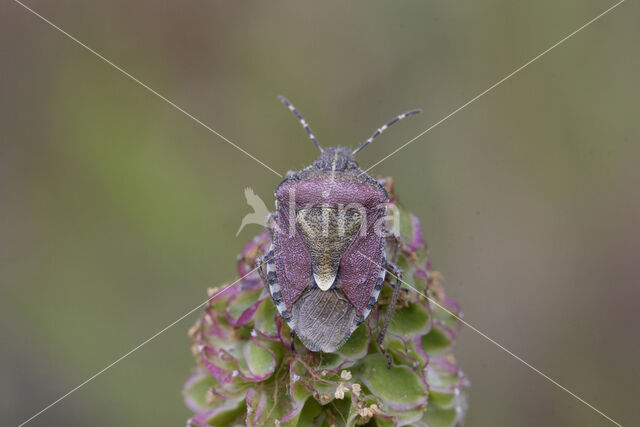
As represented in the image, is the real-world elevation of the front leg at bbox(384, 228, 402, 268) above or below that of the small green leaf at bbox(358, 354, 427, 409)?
above

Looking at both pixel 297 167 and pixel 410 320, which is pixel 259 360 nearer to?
pixel 410 320

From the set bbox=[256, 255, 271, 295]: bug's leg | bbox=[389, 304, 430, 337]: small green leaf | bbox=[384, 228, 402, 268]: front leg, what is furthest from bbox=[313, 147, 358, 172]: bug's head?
bbox=[389, 304, 430, 337]: small green leaf

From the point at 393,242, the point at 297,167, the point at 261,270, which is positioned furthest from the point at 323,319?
the point at 297,167

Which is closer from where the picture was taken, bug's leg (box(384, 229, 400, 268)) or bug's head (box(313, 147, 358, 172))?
bug's leg (box(384, 229, 400, 268))

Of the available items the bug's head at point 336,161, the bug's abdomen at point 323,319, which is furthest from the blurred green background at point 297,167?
the bug's abdomen at point 323,319

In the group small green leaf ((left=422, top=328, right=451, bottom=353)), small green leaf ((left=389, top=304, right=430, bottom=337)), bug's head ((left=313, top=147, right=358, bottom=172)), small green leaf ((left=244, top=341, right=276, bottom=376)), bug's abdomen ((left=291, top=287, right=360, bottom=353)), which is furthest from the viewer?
bug's head ((left=313, top=147, right=358, bottom=172))

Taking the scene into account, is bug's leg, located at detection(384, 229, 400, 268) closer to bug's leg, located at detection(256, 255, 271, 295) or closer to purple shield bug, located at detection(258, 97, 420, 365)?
purple shield bug, located at detection(258, 97, 420, 365)
